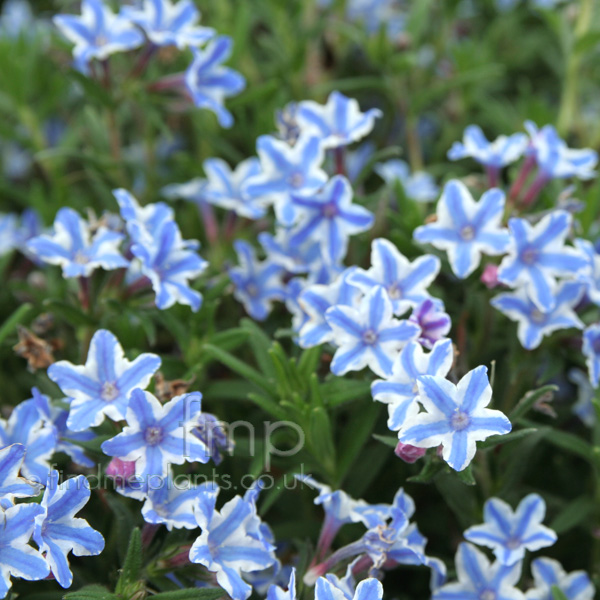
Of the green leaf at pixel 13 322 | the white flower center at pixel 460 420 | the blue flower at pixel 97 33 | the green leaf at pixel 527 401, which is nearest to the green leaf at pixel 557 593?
the green leaf at pixel 527 401

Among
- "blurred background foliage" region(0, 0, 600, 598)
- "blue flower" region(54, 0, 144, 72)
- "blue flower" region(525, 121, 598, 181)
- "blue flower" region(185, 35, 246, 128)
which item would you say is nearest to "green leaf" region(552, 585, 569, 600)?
"blurred background foliage" region(0, 0, 600, 598)

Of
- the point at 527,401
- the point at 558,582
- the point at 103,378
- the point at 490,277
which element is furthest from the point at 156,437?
the point at 558,582

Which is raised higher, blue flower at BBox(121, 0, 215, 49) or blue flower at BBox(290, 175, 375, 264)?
blue flower at BBox(121, 0, 215, 49)

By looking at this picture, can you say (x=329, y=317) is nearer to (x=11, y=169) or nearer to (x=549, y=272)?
(x=549, y=272)

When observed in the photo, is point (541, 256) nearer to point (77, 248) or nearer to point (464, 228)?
point (464, 228)

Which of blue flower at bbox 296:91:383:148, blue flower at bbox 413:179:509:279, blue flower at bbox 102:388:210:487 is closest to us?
blue flower at bbox 102:388:210:487

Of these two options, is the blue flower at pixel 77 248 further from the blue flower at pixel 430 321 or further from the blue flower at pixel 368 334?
the blue flower at pixel 430 321

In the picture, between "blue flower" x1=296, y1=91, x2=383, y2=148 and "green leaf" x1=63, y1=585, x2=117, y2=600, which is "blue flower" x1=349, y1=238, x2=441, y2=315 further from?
"green leaf" x1=63, y1=585, x2=117, y2=600
